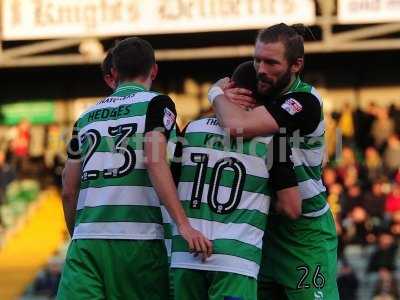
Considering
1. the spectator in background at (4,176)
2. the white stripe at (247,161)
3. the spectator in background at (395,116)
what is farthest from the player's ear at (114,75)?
the spectator in background at (4,176)

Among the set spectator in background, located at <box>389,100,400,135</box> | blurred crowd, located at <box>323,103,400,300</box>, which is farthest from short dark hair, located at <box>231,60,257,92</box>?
spectator in background, located at <box>389,100,400,135</box>

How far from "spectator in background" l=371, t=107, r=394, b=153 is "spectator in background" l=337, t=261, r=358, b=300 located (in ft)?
15.5

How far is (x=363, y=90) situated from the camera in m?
23.8

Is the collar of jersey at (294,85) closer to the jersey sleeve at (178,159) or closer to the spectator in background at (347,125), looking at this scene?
the jersey sleeve at (178,159)

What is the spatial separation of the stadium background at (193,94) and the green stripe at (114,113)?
9.05 meters

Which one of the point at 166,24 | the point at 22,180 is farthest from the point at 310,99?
the point at 22,180

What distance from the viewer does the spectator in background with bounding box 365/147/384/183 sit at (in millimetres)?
17484

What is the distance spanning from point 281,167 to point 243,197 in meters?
0.22

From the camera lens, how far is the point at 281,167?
4.86 meters

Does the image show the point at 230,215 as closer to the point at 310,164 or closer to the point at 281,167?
the point at 281,167

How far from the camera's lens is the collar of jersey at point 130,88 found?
16.3 feet

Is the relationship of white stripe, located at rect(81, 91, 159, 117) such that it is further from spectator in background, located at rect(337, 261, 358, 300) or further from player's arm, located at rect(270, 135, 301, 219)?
spectator in background, located at rect(337, 261, 358, 300)

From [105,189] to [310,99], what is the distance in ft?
3.35

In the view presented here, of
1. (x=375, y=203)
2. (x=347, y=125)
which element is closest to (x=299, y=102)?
(x=375, y=203)
